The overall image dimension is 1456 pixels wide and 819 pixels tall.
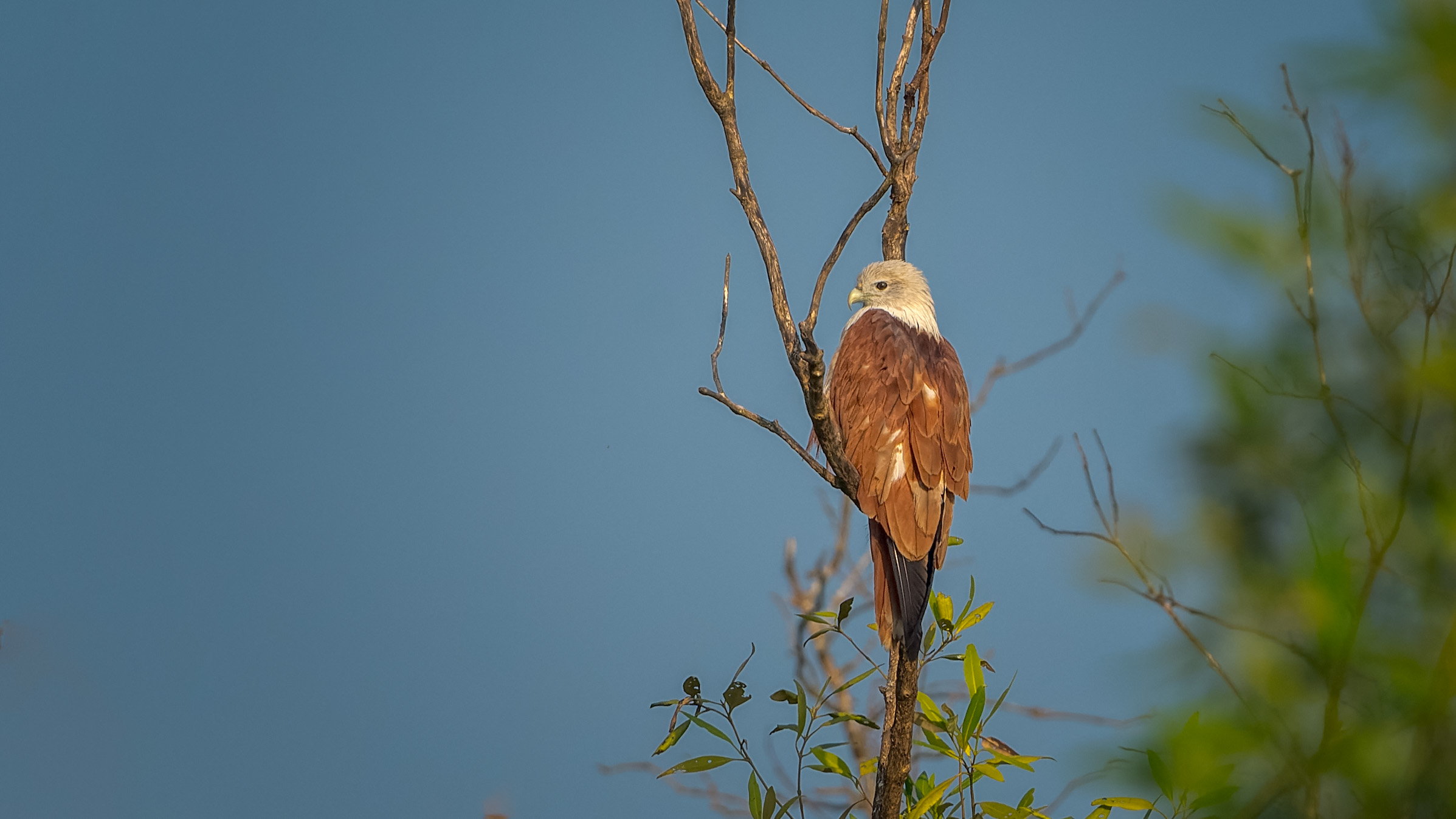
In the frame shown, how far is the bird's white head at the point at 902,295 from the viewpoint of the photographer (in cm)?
288

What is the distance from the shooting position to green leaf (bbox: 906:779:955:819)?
5.71ft

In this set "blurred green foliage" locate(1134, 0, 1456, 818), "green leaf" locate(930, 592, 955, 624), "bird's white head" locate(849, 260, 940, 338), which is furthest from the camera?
"bird's white head" locate(849, 260, 940, 338)

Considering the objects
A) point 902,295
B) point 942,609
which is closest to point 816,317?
point 942,609

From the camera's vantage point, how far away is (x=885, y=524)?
2307 millimetres

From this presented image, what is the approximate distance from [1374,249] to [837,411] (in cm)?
191

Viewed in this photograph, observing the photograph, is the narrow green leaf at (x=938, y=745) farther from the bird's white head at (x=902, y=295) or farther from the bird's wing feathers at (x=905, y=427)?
the bird's white head at (x=902, y=295)

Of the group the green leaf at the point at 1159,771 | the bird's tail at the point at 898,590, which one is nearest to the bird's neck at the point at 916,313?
the bird's tail at the point at 898,590

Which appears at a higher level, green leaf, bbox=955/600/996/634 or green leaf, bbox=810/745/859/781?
green leaf, bbox=955/600/996/634

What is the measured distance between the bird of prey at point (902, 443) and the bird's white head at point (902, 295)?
4 cm

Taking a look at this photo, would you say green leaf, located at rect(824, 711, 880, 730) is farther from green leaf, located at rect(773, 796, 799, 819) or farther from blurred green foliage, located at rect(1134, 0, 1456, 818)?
blurred green foliage, located at rect(1134, 0, 1456, 818)

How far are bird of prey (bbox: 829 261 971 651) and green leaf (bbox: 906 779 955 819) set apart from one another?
33 cm

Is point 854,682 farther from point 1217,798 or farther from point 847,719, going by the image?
point 1217,798

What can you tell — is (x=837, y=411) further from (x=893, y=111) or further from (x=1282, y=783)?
(x=1282, y=783)

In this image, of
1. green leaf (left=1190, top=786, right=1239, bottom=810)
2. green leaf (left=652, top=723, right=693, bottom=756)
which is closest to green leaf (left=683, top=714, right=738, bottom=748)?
green leaf (left=652, top=723, right=693, bottom=756)
